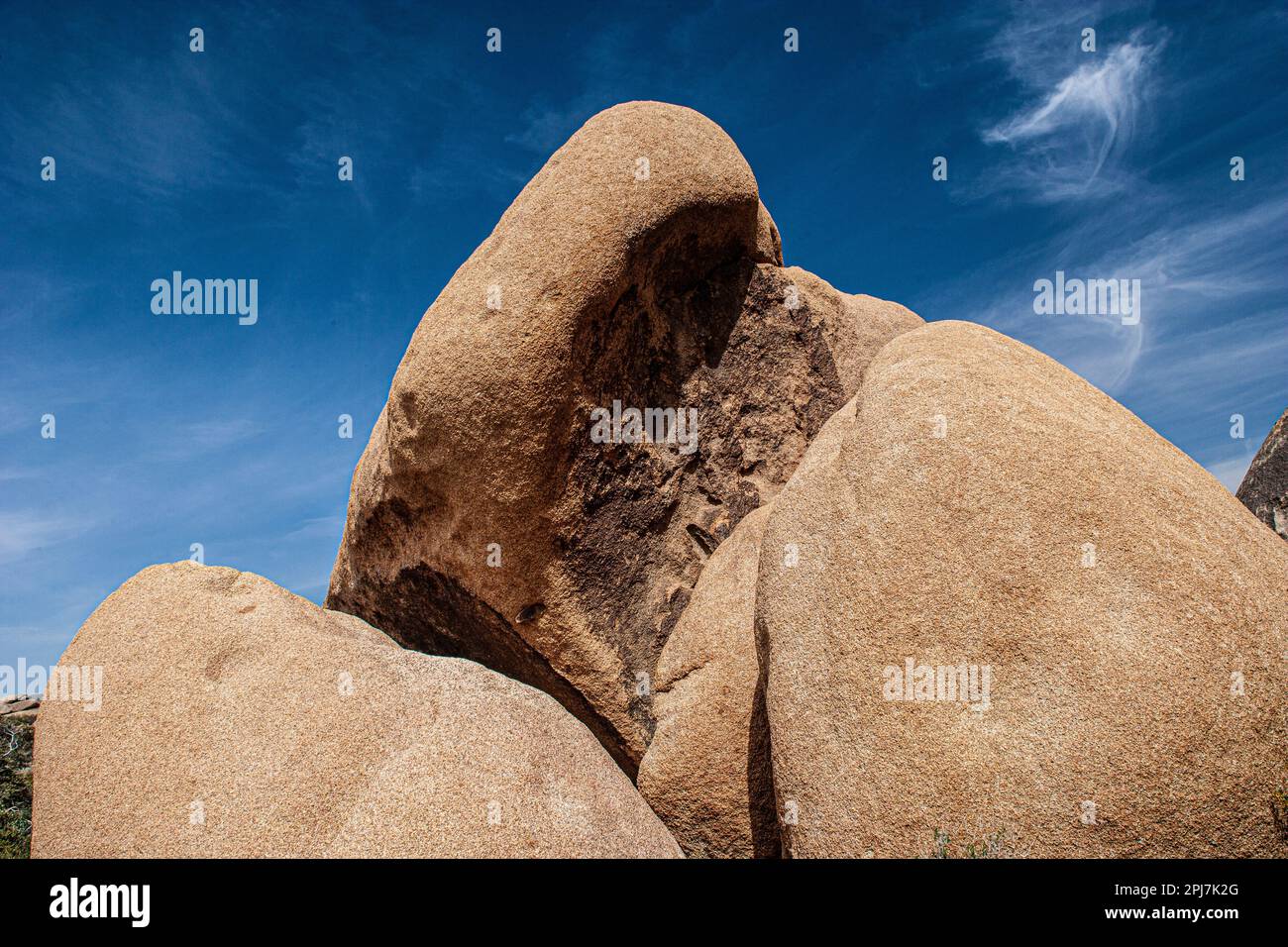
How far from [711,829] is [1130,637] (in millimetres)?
2880

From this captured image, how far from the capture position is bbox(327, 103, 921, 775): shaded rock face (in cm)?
593

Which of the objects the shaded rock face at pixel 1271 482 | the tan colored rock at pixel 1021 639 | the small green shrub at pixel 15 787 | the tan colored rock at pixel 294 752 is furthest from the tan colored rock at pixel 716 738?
the small green shrub at pixel 15 787

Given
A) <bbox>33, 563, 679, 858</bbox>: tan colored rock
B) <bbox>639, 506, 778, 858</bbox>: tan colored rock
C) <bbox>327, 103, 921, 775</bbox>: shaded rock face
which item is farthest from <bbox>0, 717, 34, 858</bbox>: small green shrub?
<bbox>639, 506, 778, 858</bbox>: tan colored rock

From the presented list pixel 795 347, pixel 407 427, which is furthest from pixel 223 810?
pixel 795 347

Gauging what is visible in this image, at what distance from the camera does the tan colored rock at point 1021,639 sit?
3.84 m

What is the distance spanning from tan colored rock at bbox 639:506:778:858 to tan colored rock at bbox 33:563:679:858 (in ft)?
0.93

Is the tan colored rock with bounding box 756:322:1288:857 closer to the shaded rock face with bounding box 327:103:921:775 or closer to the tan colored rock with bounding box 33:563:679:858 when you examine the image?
the tan colored rock with bounding box 33:563:679:858

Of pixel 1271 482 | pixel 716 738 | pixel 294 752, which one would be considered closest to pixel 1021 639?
pixel 716 738

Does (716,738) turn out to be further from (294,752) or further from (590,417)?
(294,752)

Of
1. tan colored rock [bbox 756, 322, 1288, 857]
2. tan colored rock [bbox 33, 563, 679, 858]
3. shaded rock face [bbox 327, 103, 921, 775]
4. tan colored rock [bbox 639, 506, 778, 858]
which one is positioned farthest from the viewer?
shaded rock face [bbox 327, 103, 921, 775]

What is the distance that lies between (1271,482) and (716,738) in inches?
190

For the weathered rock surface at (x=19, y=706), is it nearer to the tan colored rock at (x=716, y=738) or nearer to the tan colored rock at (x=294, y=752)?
the tan colored rock at (x=294, y=752)

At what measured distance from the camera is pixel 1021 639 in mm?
4156
